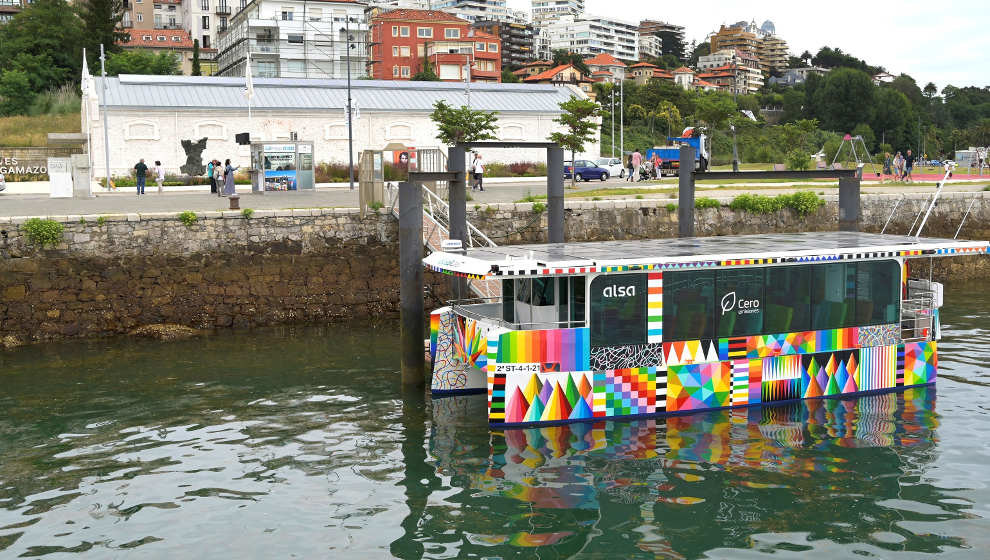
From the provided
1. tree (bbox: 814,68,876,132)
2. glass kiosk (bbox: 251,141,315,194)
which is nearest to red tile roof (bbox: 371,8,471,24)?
tree (bbox: 814,68,876,132)

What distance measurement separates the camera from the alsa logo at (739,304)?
1462 centimetres

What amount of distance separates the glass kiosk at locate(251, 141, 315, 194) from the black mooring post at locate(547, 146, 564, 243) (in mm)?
17577

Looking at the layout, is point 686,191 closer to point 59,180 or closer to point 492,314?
point 492,314

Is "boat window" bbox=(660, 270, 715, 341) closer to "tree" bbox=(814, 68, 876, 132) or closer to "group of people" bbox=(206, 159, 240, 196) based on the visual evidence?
"group of people" bbox=(206, 159, 240, 196)

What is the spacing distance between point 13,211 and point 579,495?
20840 mm

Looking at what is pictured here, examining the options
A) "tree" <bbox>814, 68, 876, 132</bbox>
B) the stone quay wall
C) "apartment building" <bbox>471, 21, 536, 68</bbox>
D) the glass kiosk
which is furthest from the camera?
"apartment building" <bbox>471, 21, 536, 68</bbox>

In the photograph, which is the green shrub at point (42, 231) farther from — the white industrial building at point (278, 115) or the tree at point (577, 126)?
the white industrial building at point (278, 115)

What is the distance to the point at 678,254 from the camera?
48.7 feet

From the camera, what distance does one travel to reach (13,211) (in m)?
26.3

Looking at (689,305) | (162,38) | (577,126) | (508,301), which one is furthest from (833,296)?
(162,38)

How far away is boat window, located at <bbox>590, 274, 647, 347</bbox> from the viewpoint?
548 inches

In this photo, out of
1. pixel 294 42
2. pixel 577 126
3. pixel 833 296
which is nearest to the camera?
pixel 833 296

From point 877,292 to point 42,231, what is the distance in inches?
681

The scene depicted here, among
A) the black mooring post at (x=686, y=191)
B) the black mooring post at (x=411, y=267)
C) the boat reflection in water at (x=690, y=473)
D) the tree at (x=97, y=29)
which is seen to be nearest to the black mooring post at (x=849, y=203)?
the black mooring post at (x=686, y=191)
